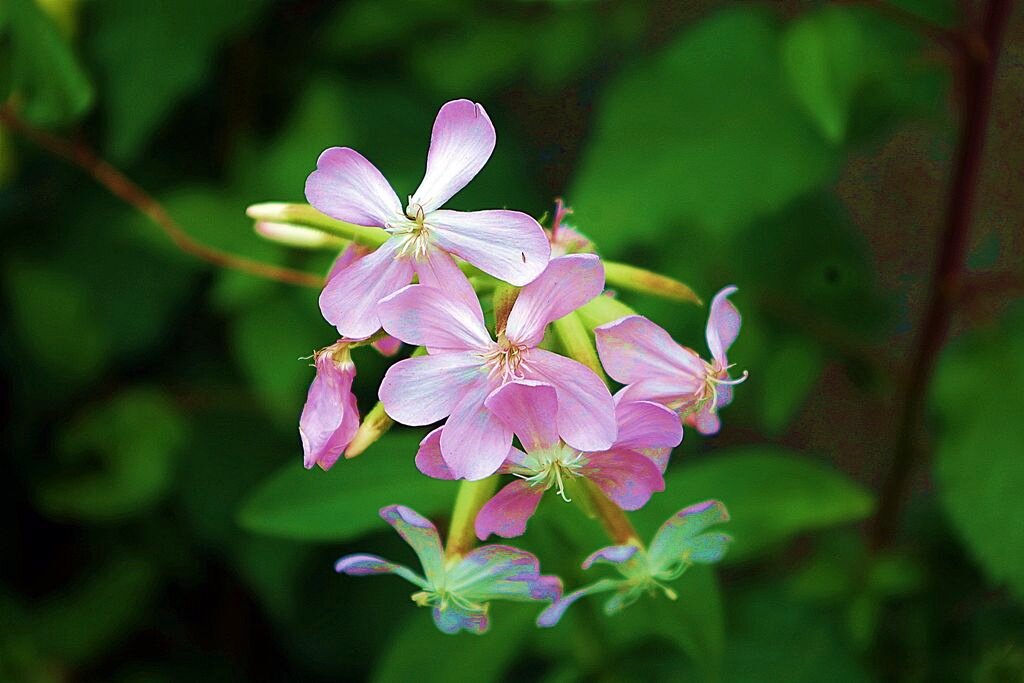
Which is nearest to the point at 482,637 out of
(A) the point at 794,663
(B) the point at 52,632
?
(A) the point at 794,663

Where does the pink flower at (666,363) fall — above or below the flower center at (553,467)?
above

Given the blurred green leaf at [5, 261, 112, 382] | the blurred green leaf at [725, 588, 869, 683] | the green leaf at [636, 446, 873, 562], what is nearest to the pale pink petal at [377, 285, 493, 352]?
the green leaf at [636, 446, 873, 562]

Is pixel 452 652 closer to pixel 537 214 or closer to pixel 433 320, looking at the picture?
pixel 433 320

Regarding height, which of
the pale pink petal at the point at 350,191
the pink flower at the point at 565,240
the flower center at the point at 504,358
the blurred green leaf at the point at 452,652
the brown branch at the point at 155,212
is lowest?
the blurred green leaf at the point at 452,652

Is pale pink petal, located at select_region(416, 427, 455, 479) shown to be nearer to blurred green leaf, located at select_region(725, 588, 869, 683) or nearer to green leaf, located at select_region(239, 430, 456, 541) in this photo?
green leaf, located at select_region(239, 430, 456, 541)

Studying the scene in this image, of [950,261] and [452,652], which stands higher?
[950,261]

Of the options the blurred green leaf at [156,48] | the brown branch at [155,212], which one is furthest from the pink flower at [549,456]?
the blurred green leaf at [156,48]

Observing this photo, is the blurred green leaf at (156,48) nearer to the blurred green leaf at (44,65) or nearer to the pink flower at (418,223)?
the blurred green leaf at (44,65)

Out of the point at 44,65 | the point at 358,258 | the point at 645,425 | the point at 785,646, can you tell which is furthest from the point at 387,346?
the point at 785,646

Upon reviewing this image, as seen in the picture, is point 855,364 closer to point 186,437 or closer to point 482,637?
point 482,637
